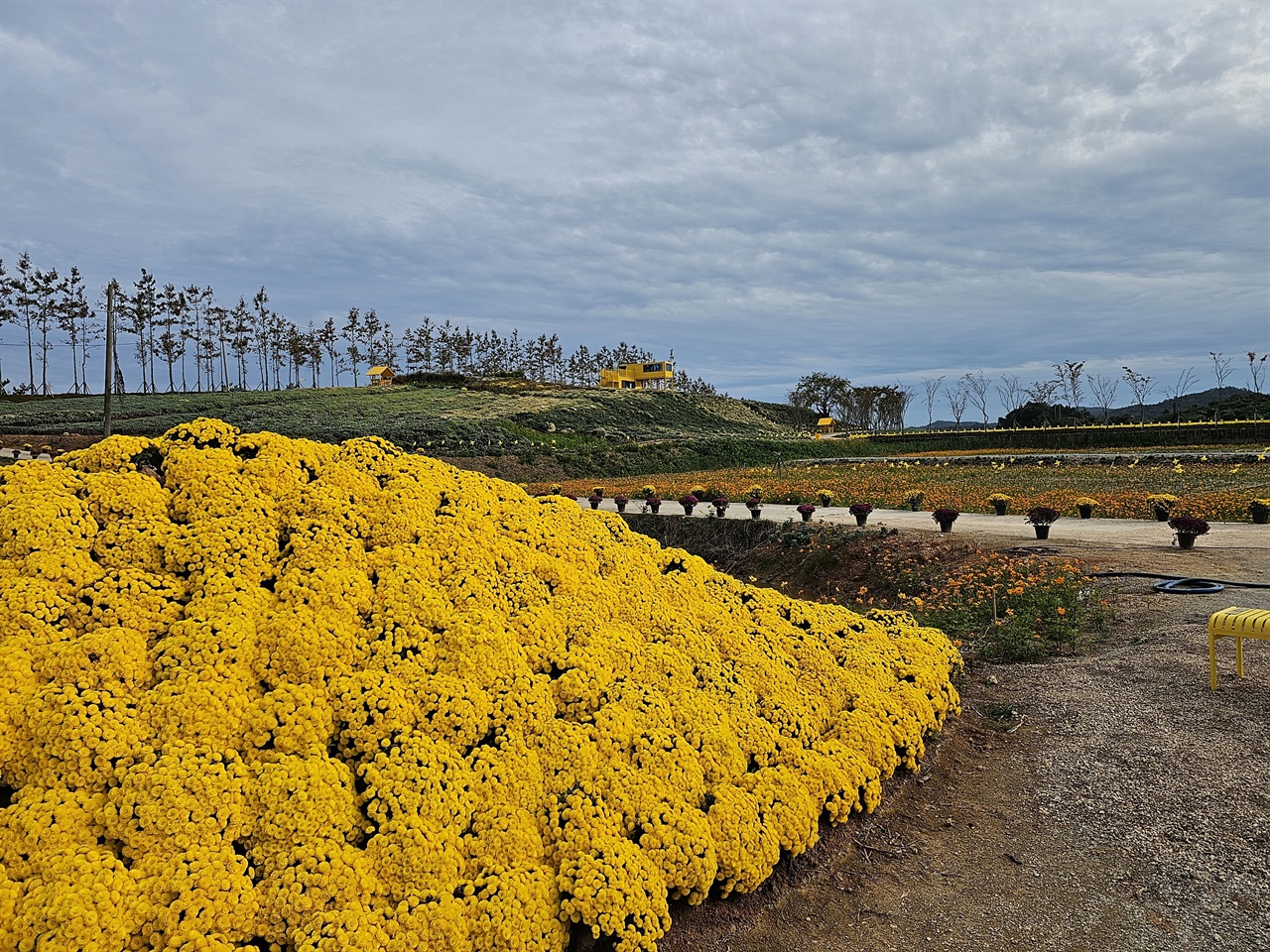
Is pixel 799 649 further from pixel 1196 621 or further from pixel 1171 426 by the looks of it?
pixel 1171 426

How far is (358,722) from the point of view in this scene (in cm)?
308

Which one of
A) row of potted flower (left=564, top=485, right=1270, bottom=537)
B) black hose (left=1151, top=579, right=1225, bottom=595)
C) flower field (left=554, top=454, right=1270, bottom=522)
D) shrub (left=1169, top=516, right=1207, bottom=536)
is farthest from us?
flower field (left=554, top=454, right=1270, bottom=522)

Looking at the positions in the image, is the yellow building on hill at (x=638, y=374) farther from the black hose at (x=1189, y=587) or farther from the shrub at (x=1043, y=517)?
the black hose at (x=1189, y=587)

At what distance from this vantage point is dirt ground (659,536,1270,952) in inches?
131

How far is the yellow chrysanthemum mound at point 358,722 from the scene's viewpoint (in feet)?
8.21

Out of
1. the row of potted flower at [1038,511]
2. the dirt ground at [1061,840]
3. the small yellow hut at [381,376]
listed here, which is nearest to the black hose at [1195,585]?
the row of potted flower at [1038,511]

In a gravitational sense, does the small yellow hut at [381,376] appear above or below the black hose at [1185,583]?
above

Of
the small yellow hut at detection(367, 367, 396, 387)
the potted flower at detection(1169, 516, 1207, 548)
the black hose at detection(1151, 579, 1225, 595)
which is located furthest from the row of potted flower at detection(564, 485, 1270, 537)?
the small yellow hut at detection(367, 367, 396, 387)

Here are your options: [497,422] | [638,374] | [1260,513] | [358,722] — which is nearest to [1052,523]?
[1260,513]

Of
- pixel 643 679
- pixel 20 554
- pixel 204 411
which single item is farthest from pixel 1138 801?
pixel 204 411

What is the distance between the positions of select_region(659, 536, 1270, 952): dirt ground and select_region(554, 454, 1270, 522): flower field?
11463 millimetres

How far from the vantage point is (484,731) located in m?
3.32

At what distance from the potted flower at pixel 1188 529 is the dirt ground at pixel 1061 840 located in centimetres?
554

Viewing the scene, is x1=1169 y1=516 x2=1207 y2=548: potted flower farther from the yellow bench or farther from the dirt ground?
the yellow bench
